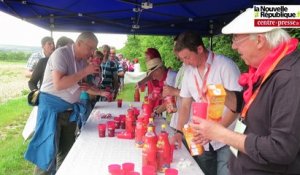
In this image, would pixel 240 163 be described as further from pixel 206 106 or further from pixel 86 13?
pixel 86 13

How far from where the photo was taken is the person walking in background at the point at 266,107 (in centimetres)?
141

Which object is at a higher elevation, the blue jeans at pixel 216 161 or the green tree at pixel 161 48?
the green tree at pixel 161 48

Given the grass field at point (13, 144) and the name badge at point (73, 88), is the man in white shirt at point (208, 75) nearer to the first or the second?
the name badge at point (73, 88)

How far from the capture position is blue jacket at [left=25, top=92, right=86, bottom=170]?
3441mm

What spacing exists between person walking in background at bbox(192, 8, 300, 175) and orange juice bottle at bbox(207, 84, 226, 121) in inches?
4.3

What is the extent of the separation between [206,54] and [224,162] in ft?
2.76

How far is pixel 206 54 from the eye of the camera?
9.11 ft

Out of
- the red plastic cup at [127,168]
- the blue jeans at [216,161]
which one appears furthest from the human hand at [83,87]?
the red plastic cup at [127,168]

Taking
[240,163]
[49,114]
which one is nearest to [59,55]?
[49,114]

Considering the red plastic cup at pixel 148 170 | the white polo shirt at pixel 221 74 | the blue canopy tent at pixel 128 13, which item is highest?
the blue canopy tent at pixel 128 13

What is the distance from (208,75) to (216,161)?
2.29ft

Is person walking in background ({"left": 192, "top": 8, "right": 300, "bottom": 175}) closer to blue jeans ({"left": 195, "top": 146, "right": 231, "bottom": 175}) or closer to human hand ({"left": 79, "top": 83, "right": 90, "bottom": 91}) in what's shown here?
blue jeans ({"left": 195, "top": 146, "right": 231, "bottom": 175})

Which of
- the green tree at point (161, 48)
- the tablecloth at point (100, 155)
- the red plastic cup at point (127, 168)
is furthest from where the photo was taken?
the green tree at point (161, 48)

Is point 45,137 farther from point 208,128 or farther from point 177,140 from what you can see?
point 208,128
